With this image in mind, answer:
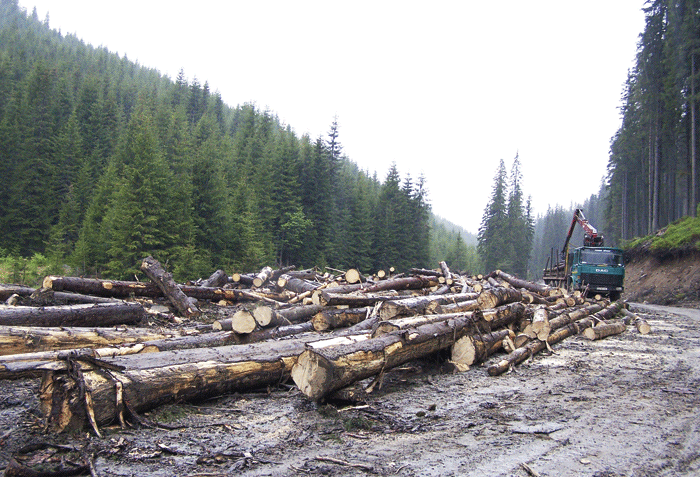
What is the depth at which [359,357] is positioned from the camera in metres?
4.98

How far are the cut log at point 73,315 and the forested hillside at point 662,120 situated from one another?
3351cm

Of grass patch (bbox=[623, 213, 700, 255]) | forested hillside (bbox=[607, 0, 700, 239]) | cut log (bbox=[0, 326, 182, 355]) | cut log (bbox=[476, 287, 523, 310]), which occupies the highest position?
forested hillside (bbox=[607, 0, 700, 239])

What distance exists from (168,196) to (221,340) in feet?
69.6

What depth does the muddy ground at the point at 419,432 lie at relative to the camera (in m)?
3.33

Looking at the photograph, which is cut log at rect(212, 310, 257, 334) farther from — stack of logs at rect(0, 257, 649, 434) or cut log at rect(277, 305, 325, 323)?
cut log at rect(277, 305, 325, 323)

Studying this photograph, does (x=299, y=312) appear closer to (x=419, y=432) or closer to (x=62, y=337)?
(x=62, y=337)

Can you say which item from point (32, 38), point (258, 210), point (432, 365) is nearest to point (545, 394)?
point (432, 365)

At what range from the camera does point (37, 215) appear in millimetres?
38406

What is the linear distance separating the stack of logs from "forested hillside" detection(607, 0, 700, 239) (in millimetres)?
25213

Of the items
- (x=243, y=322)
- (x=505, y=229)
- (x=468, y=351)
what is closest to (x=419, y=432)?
(x=468, y=351)

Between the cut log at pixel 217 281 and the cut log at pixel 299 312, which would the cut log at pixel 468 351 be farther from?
the cut log at pixel 217 281

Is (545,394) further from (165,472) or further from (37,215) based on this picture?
(37,215)

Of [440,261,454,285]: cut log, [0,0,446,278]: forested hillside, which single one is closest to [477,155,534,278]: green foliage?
[0,0,446,278]: forested hillside

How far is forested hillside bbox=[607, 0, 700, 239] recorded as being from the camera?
2814cm
